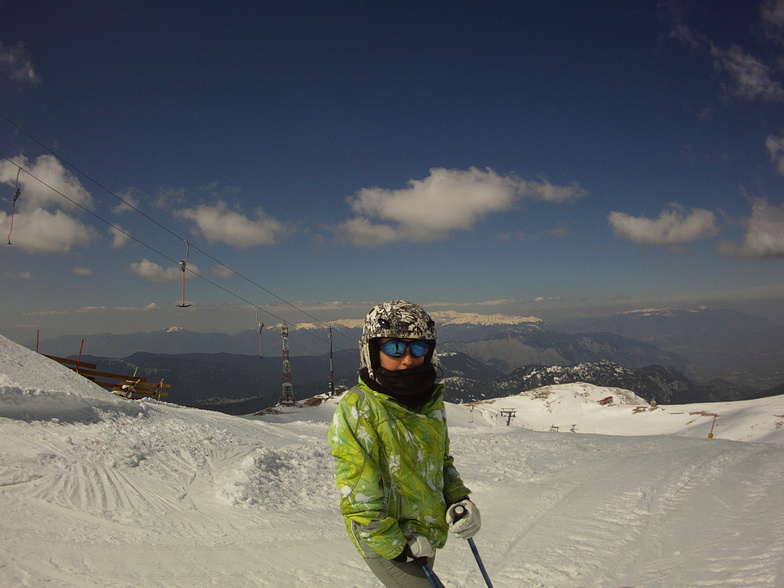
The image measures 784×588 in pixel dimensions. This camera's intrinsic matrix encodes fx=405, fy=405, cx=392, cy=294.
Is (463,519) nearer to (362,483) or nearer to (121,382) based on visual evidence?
(362,483)

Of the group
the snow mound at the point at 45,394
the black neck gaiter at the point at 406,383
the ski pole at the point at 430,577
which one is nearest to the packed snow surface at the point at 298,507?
the snow mound at the point at 45,394

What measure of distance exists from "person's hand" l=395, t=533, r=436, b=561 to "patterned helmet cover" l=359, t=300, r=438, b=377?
3.44ft

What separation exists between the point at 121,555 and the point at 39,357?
46.6 feet

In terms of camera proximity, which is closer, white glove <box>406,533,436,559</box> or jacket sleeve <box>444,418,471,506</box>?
white glove <box>406,533,436,559</box>

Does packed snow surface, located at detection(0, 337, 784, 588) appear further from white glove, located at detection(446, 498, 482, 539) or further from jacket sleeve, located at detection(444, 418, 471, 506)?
white glove, located at detection(446, 498, 482, 539)

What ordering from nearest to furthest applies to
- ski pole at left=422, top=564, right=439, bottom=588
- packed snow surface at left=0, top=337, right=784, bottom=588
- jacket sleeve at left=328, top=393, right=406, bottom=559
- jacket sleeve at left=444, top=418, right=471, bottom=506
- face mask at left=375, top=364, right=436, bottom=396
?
jacket sleeve at left=328, top=393, right=406, bottom=559 → ski pole at left=422, top=564, right=439, bottom=588 → face mask at left=375, top=364, right=436, bottom=396 → jacket sleeve at left=444, top=418, right=471, bottom=506 → packed snow surface at left=0, top=337, right=784, bottom=588

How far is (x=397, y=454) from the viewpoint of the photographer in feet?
8.70

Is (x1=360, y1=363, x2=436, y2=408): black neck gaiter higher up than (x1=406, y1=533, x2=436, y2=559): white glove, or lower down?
higher up

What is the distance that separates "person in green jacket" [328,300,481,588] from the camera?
2.41 metres

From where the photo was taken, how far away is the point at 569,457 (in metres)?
11.4

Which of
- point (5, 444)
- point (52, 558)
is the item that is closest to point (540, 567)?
point (52, 558)

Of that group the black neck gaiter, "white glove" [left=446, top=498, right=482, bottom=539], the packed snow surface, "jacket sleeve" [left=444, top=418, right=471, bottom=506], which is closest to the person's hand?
"white glove" [left=446, top=498, right=482, bottom=539]

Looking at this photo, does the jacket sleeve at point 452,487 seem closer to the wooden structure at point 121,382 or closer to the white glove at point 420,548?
the white glove at point 420,548

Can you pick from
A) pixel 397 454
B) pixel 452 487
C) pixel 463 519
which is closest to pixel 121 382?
pixel 452 487
